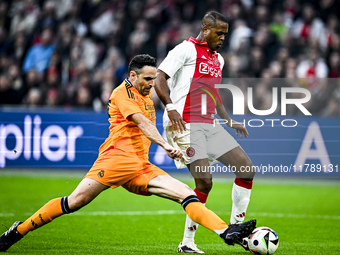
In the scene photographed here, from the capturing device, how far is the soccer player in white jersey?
21.3 feet

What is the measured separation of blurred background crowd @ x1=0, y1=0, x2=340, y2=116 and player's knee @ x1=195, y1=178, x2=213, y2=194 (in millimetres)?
7066

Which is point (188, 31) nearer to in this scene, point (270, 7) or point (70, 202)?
point (270, 7)

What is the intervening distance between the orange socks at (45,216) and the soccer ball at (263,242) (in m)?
2.01

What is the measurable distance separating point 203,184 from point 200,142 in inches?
19.3

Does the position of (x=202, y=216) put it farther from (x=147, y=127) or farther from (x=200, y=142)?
(x=200, y=142)

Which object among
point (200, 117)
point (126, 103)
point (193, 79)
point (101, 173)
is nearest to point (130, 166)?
point (101, 173)

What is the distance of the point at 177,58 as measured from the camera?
654 centimetres

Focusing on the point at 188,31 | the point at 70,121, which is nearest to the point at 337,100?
the point at 188,31

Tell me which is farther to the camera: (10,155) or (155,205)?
(10,155)

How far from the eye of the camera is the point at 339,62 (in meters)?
14.3

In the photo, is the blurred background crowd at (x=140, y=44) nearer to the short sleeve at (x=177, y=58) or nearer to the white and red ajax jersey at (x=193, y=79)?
the white and red ajax jersey at (x=193, y=79)

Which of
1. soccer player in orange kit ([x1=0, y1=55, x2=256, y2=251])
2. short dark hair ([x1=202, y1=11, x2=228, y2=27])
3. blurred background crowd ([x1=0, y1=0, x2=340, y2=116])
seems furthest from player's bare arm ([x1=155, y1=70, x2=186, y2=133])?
blurred background crowd ([x1=0, y1=0, x2=340, y2=116])

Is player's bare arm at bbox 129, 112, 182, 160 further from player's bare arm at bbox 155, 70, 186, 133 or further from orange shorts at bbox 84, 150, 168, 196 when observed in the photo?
player's bare arm at bbox 155, 70, 186, 133

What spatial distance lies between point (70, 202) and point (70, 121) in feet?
24.4
